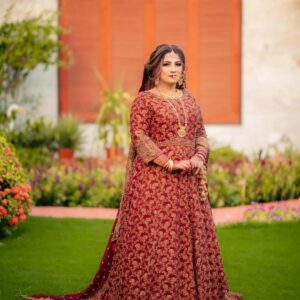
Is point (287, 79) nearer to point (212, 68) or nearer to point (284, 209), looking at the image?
point (212, 68)

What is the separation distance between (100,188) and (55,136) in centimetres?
237

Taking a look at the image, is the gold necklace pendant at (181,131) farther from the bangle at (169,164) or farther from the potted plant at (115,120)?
the potted plant at (115,120)

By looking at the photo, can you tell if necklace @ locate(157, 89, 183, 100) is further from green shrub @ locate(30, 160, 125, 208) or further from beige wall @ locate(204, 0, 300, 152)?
beige wall @ locate(204, 0, 300, 152)

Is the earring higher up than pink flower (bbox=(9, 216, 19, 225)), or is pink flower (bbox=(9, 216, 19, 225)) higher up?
the earring

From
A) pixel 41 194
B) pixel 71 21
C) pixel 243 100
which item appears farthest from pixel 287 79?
pixel 41 194

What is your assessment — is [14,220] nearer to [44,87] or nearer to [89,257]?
[89,257]

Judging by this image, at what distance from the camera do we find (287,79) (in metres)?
12.5

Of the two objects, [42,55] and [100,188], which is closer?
[100,188]

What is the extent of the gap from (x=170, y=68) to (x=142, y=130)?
0.41 m

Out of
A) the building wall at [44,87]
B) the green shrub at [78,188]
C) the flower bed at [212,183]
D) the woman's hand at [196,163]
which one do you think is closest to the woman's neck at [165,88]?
the woman's hand at [196,163]

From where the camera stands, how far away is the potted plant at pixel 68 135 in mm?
11953

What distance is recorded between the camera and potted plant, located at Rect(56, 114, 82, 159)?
471 inches

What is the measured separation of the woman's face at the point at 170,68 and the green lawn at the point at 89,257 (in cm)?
173

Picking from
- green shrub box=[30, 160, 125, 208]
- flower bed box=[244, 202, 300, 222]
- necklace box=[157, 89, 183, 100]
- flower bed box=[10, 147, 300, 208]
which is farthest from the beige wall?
necklace box=[157, 89, 183, 100]
